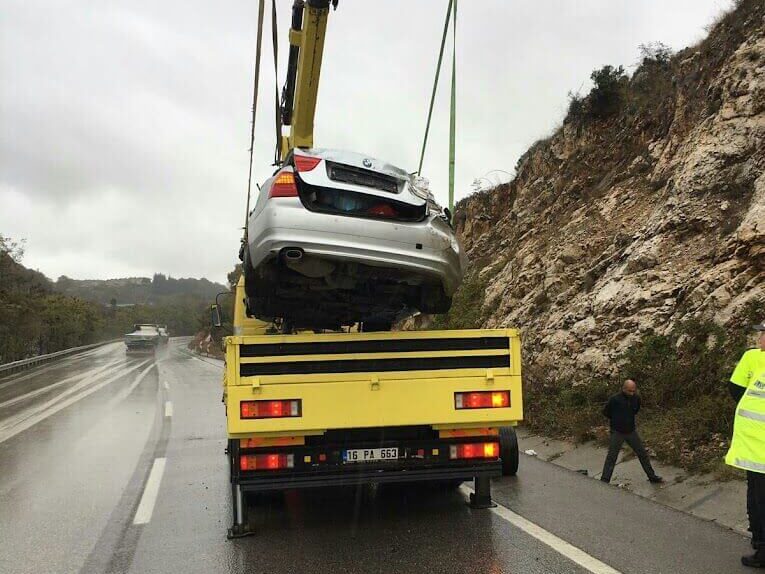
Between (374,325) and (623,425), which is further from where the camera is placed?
(623,425)

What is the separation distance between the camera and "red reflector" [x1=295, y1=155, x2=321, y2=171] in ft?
16.5

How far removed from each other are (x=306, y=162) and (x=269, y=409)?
75.7 inches

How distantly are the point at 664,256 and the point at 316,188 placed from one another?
27.5ft

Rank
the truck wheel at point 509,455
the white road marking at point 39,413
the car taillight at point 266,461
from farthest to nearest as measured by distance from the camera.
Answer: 1. the white road marking at point 39,413
2. the truck wheel at point 509,455
3. the car taillight at point 266,461

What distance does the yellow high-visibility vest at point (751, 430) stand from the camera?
4.28m

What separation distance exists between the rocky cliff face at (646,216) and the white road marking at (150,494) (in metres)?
6.88

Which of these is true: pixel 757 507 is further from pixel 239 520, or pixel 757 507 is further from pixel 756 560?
pixel 239 520

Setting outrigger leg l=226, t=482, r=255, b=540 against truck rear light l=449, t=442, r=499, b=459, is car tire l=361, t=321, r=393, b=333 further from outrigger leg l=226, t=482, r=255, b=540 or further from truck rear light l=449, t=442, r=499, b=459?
outrigger leg l=226, t=482, r=255, b=540

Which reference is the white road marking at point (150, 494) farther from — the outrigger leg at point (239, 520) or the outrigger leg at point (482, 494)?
→ the outrigger leg at point (482, 494)

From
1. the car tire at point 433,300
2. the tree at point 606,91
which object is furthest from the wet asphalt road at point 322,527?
the tree at point 606,91

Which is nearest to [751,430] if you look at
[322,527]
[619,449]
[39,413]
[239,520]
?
[619,449]

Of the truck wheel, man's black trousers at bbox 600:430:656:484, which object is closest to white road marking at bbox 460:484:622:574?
the truck wheel

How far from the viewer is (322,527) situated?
545 centimetres

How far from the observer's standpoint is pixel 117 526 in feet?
18.9
